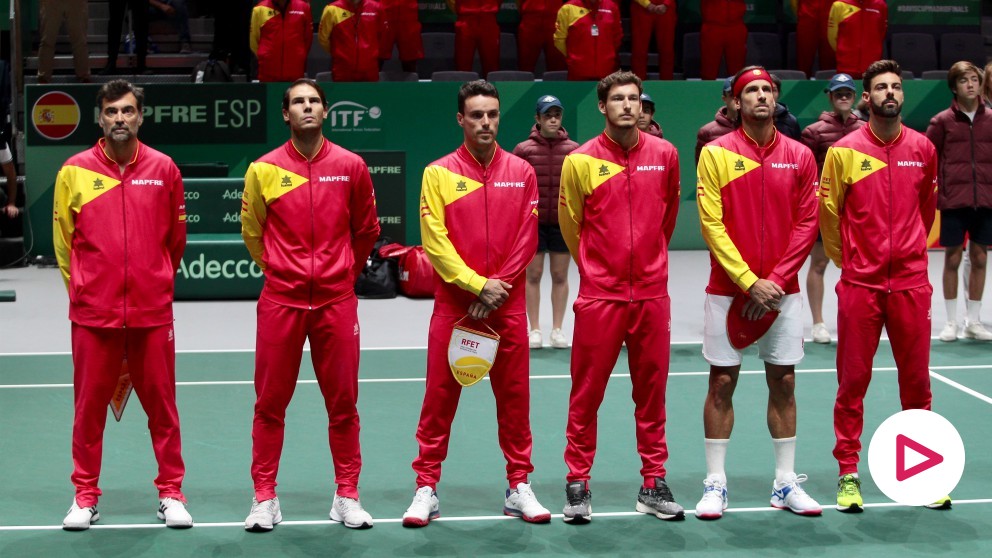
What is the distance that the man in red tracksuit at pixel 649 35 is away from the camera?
55.1ft

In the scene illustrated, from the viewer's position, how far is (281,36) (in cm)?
1573

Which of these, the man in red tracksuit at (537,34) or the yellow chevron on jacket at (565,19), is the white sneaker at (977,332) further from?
the man in red tracksuit at (537,34)

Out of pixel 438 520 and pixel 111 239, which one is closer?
pixel 111 239

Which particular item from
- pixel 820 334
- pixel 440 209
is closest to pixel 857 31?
pixel 820 334

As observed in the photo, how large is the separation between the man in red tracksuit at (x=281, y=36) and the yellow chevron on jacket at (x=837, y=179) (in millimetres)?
10021

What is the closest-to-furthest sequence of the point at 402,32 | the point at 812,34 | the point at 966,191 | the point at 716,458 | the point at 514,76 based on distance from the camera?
the point at 716,458 < the point at 966,191 < the point at 402,32 < the point at 514,76 < the point at 812,34

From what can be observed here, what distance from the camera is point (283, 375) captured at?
6449mm

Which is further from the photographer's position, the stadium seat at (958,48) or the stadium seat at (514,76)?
the stadium seat at (958,48)

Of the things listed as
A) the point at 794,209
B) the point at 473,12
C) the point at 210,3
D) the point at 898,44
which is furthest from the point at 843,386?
the point at 210,3

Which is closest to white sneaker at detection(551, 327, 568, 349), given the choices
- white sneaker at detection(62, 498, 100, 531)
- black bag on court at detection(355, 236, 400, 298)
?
black bag on court at detection(355, 236, 400, 298)

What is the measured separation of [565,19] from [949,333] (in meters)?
6.83

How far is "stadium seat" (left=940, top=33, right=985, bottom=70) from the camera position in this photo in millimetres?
18562

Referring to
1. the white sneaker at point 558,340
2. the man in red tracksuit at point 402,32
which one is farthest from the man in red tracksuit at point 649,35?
the white sneaker at point 558,340

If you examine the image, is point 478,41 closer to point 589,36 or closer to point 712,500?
point 589,36
